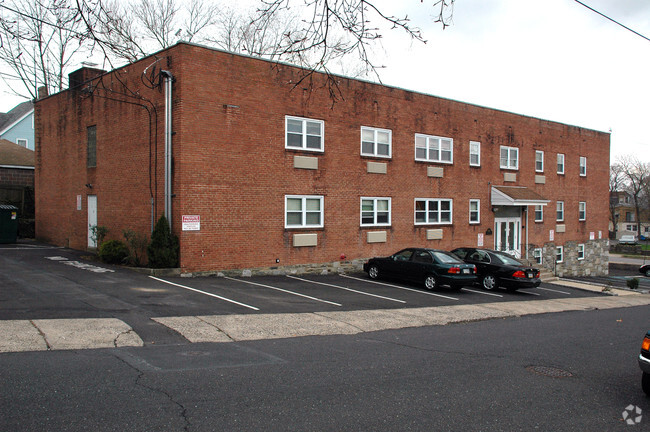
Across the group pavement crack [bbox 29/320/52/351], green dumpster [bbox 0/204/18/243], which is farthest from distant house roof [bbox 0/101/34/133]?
pavement crack [bbox 29/320/52/351]

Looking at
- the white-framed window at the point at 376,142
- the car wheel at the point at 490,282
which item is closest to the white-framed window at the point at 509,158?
the white-framed window at the point at 376,142

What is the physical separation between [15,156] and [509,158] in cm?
2955

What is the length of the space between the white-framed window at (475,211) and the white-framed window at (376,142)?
6536mm

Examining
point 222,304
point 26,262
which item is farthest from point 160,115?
point 222,304

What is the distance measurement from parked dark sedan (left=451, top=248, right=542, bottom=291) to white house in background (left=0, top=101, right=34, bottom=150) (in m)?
46.1

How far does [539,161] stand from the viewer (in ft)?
101

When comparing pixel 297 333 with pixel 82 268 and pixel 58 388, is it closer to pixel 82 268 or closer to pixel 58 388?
pixel 58 388

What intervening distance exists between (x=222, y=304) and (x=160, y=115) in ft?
26.9

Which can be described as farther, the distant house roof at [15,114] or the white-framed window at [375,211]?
the distant house roof at [15,114]

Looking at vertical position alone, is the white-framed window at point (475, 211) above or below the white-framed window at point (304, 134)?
below

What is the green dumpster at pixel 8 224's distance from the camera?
81.2 feet

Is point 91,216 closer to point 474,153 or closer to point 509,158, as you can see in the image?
point 474,153

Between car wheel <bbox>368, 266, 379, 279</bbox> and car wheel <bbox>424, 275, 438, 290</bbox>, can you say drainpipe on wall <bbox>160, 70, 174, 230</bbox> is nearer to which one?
car wheel <bbox>368, 266, 379, 279</bbox>

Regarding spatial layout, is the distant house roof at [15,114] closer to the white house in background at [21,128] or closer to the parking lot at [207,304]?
the white house in background at [21,128]
